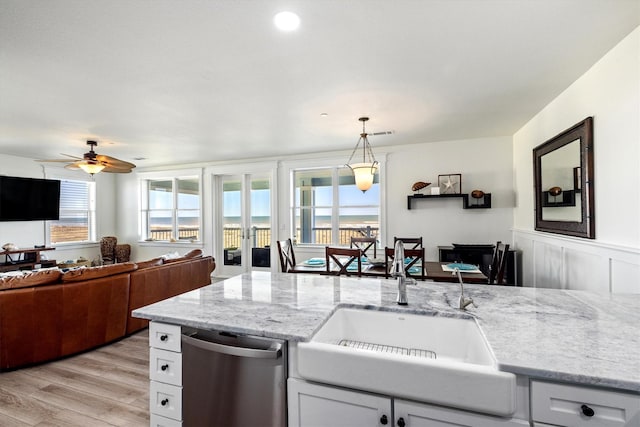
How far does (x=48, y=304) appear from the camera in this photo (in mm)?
2730

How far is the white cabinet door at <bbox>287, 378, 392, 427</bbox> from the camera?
1.05 m

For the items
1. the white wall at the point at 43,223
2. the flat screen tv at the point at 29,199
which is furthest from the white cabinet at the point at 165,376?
the white wall at the point at 43,223

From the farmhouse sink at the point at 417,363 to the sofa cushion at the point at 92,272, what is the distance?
274 cm

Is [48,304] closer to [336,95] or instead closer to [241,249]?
[336,95]

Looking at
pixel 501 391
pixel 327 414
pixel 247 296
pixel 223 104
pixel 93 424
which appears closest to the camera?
pixel 501 391

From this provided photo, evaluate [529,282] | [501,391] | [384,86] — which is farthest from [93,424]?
[529,282]

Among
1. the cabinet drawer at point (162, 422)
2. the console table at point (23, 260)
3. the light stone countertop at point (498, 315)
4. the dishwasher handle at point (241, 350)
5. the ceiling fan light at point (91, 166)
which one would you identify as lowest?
the cabinet drawer at point (162, 422)

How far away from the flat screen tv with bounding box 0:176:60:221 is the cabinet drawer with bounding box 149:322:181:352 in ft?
19.6

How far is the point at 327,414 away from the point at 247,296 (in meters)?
0.79

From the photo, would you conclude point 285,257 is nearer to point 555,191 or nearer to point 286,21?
point 286,21

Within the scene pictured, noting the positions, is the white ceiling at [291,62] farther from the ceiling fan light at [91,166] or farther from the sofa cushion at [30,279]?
the sofa cushion at [30,279]

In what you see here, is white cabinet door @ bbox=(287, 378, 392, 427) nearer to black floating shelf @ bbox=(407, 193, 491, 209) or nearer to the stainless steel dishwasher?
the stainless steel dishwasher

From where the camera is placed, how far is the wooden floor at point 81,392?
2.04 meters

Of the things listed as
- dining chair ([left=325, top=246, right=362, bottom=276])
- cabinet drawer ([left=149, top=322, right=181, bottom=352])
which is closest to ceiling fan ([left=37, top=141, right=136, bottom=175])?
dining chair ([left=325, top=246, right=362, bottom=276])
